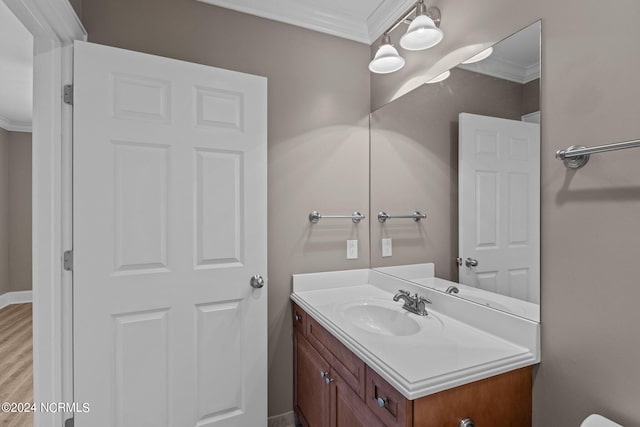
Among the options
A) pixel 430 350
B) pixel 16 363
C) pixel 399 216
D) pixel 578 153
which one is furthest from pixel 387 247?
pixel 16 363

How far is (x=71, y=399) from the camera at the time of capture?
135cm

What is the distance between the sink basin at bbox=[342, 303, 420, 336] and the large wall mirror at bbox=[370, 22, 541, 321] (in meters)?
0.25

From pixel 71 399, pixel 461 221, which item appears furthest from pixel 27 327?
pixel 461 221

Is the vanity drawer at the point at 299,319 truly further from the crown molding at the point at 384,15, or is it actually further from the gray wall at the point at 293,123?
the crown molding at the point at 384,15

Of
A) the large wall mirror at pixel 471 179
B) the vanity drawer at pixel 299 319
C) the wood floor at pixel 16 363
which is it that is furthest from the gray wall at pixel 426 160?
the wood floor at pixel 16 363

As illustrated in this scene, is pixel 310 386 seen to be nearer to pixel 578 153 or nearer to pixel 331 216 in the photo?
pixel 331 216

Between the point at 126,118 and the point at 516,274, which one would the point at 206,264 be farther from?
the point at 516,274

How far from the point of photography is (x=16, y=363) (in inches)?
106

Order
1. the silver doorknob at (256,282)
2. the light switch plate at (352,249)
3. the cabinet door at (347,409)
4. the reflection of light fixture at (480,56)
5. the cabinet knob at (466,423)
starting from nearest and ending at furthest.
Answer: the cabinet knob at (466,423) → the cabinet door at (347,409) → the reflection of light fixture at (480,56) → the silver doorknob at (256,282) → the light switch plate at (352,249)

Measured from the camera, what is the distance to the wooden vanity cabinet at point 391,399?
93cm

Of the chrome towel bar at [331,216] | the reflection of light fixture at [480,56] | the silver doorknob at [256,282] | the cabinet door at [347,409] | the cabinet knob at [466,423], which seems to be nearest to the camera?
the cabinet knob at [466,423]

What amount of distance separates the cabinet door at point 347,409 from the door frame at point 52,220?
1.14 metres

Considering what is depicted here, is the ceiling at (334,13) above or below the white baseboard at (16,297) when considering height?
above

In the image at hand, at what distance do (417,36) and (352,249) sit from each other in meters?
1.23
